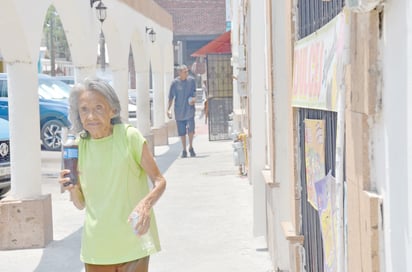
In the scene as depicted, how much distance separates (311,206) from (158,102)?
14.5 m

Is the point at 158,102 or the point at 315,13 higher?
the point at 315,13

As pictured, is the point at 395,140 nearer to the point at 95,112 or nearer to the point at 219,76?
the point at 95,112

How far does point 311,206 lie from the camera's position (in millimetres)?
4004

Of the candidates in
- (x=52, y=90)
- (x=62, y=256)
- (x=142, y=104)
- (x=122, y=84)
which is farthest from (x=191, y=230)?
(x=52, y=90)

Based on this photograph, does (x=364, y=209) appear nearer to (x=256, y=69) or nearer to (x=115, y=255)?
(x=115, y=255)

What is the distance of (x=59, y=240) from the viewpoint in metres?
7.68

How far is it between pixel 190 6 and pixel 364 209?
46410mm

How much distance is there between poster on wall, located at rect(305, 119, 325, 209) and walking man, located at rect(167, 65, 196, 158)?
423 inches

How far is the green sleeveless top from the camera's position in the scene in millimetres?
4023

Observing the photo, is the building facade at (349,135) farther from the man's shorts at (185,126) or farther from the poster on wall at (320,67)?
the man's shorts at (185,126)

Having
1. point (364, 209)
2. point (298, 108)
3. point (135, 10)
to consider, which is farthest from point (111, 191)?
point (135, 10)

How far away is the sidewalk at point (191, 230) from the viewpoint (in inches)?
259

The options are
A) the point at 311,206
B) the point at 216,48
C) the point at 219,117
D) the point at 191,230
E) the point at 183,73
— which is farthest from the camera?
the point at 216,48

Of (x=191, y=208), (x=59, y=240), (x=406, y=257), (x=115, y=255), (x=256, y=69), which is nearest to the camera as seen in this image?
(x=406, y=257)
